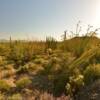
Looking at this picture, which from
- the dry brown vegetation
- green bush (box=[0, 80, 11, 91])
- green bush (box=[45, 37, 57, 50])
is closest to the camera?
the dry brown vegetation

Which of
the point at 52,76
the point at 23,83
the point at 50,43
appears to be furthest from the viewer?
the point at 50,43

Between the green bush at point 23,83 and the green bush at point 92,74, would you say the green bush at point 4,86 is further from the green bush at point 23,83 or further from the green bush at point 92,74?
the green bush at point 92,74

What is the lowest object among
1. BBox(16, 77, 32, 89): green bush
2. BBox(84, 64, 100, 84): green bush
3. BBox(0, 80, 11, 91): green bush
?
BBox(0, 80, 11, 91): green bush

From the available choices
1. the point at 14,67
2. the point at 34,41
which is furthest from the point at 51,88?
the point at 34,41

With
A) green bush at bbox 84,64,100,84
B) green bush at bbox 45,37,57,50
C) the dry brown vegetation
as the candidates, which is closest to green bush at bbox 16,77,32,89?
the dry brown vegetation

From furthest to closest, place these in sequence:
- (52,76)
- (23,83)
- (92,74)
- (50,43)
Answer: (50,43)
(52,76)
(23,83)
(92,74)

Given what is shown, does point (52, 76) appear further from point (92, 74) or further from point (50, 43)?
point (50, 43)

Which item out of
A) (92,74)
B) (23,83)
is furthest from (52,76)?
(92,74)

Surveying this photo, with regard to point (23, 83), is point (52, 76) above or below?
above

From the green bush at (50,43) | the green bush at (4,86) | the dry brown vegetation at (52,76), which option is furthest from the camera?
the green bush at (50,43)

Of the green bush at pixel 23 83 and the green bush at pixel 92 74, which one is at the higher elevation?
the green bush at pixel 92 74

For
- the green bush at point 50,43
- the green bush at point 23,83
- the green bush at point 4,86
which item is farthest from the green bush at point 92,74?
the green bush at point 50,43

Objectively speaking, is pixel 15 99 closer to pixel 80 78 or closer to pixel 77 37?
pixel 80 78

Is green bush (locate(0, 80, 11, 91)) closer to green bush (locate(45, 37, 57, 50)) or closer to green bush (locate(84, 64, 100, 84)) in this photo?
green bush (locate(84, 64, 100, 84))
